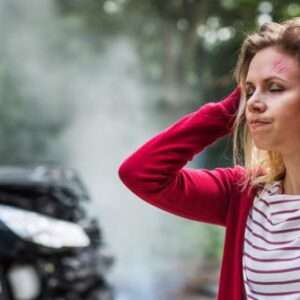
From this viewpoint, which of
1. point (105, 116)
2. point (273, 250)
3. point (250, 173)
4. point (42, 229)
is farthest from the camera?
point (105, 116)

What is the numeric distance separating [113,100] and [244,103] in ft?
9.10

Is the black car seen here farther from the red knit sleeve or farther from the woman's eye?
the woman's eye

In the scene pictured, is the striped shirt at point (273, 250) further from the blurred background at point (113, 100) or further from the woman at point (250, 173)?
the blurred background at point (113, 100)

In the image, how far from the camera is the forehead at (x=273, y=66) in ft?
2.82

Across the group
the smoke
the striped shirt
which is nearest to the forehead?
the striped shirt

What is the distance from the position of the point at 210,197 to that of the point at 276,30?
0.73 feet

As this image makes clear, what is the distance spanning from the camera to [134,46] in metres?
3.46

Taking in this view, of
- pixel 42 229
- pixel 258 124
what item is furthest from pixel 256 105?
pixel 42 229

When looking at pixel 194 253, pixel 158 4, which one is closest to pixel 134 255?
pixel 194 253

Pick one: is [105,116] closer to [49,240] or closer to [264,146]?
[49,240]

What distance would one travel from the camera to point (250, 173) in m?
0.95

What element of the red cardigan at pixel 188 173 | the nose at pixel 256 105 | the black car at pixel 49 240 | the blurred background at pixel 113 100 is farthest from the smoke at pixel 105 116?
the nose at pixel 256 105

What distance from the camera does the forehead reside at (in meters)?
0.86

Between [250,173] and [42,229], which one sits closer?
[250,173]
